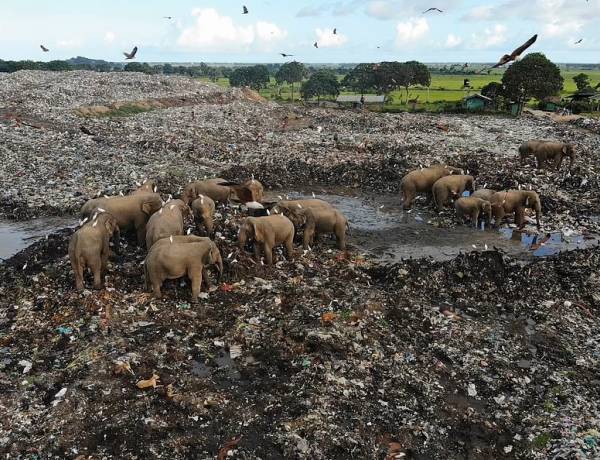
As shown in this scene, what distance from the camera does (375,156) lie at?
19.8m

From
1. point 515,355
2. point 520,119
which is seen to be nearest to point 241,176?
point 515,355

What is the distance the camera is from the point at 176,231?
938cm

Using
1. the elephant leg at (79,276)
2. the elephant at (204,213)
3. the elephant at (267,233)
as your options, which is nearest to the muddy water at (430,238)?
the elephant at (267,233)

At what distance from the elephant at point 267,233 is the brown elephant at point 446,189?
529cm

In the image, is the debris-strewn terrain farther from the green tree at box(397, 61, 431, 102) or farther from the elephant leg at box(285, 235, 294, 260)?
the green tree at box(397, 61, 431, 102)

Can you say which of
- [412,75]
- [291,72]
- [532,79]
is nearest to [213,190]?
[532,79]

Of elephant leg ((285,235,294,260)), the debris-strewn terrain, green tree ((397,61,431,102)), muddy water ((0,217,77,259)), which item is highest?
green tree ((397,61,431,102))

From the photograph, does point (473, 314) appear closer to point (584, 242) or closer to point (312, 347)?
point (312, 347)

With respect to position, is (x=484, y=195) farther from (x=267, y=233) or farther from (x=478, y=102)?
(x=478, y=102)

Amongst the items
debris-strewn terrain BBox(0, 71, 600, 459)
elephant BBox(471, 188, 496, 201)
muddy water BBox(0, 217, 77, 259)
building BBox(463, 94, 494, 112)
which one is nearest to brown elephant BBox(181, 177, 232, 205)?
debris-strewn terrain BBox(0, 71, 600, 459)

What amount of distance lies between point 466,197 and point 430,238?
1500 mm

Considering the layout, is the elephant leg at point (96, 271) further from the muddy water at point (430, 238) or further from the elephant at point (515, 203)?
the elephant at point (515, 203)

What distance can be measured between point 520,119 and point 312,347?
30.5 meters

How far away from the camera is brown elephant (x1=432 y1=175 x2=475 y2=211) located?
13.6 m
